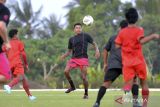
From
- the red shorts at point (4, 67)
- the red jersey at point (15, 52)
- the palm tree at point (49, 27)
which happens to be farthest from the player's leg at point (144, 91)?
the palm tree at point (49, 27)

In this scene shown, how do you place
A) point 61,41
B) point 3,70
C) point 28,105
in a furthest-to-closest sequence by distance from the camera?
point 61,41 → point 28,105 → point 3,70

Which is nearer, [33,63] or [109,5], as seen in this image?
[33,63]

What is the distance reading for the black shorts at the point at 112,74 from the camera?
1282cm

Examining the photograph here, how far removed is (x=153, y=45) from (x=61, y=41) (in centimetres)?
908

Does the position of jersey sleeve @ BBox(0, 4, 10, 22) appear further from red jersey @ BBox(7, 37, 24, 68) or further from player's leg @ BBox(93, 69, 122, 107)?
red jersey @ BBox(7, 37, 24, 68)

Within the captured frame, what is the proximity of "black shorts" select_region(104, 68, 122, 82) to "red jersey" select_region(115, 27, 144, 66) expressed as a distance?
1.22 metres

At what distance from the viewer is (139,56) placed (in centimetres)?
1155

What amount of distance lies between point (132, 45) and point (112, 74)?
1.51 meters

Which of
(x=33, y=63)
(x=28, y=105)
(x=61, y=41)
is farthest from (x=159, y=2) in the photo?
(x=28, y=105)

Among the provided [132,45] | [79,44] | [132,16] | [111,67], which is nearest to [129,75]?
[132,45]

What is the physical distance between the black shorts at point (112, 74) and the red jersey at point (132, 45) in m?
1.22

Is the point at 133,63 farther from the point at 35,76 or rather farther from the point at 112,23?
the point at 112,23

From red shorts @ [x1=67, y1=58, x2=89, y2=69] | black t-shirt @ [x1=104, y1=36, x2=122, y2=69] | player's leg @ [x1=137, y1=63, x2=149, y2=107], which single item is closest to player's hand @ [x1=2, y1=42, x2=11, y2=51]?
player's leg @ [x1=137, y1=63, x2=149, y2=107]

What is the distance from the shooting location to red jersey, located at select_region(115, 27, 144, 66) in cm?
1150
